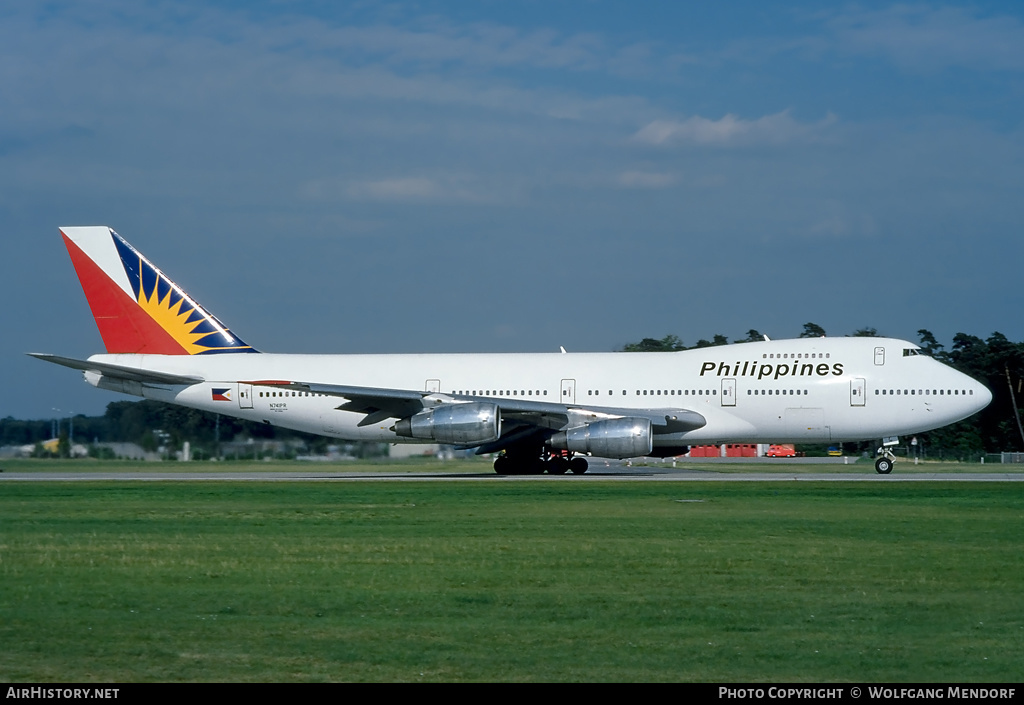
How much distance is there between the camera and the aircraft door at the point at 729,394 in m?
34.1

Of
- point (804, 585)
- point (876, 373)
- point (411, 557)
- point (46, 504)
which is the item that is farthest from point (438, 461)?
point (804, 585)

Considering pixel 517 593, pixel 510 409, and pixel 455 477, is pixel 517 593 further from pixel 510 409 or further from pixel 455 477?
pixel 455 477

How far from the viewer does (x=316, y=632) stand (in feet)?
31.7

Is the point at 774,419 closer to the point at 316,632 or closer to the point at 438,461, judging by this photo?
the point at 438,461

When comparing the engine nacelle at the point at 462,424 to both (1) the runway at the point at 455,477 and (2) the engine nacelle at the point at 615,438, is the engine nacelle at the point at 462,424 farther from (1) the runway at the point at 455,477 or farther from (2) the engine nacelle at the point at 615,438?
(2) the engine nacelle at the point at 615,438

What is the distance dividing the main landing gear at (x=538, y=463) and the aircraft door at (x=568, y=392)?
7.47 ft

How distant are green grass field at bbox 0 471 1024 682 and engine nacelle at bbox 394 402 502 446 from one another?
10.8 metres

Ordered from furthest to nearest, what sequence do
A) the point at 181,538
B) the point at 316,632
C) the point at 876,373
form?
the point at 876,373
the point at 181,538
the point at 316,632

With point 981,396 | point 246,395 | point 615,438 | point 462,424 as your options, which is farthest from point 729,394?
point 246,395

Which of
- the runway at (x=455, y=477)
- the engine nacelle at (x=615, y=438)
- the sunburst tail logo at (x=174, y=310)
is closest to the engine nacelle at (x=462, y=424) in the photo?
the runway at (x=455, y=477)

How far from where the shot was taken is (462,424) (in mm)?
33000

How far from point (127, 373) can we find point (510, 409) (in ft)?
41.0

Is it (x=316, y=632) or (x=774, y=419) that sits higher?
(x=774, y=419)

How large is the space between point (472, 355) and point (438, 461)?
827 cm
